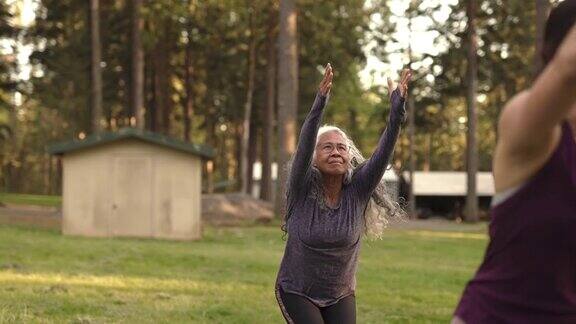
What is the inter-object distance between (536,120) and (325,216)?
2.64 m

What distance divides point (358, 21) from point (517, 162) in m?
43.3

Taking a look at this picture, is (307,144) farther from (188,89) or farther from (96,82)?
(188,89)

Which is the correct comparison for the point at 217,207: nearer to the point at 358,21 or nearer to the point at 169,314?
the point at 358,21

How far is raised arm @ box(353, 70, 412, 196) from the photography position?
443cm

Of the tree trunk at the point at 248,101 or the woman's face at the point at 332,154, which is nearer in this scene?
the woman's face at the point at 332,154

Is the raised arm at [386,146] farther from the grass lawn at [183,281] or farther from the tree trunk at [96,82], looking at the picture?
the tree trunk at [96,82]

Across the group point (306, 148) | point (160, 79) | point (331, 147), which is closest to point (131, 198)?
point (331, 147)

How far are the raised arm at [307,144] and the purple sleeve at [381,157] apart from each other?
30cm

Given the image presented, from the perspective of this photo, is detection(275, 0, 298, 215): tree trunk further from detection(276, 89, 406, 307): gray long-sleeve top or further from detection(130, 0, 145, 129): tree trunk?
detection(276, 89, 406, 307): gray long-sleeve top

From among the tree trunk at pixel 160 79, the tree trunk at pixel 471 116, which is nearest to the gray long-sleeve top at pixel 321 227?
the tree trunk at pixel 471 116

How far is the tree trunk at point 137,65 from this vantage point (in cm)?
3575

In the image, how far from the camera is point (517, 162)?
2.12m

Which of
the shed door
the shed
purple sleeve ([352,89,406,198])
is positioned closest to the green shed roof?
the shed

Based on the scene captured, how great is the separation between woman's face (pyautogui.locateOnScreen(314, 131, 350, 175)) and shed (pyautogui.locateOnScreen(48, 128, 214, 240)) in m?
19.8
